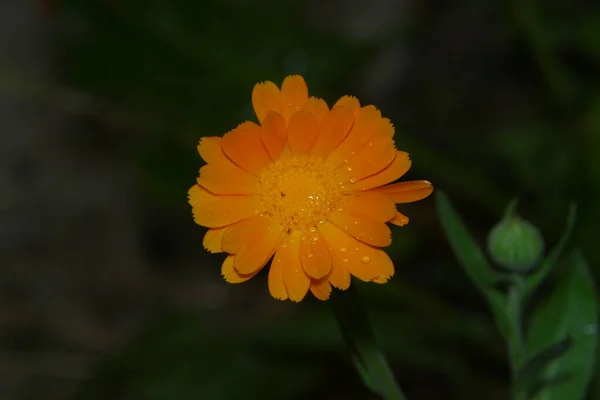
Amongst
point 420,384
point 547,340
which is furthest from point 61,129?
point 547,340

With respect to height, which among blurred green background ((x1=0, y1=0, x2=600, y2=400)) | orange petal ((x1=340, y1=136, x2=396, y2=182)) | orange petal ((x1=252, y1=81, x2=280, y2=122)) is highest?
blurred green background ((x1=0, y1=0, x2=600, y2=400))

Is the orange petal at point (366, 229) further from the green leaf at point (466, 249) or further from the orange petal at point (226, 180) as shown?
the green leaf at point (466, 249)

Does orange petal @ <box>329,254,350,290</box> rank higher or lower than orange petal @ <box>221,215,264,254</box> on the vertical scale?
lower

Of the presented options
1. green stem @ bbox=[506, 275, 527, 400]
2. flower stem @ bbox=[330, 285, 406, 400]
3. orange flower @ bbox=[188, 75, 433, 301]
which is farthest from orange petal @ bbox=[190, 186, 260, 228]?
green stem @ bbox=[506, 275, 527, 400]

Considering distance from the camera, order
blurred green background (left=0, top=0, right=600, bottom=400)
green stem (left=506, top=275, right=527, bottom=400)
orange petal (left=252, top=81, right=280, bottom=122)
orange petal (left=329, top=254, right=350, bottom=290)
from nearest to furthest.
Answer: orange petal (left=329, top=254, right=350, bottom=290), orange petal (left=252, top=81, right=280, bottom=122), green stem (left=506, top=275, right=527, bottom=400), blurred green background (left=0, top=0, right=600, bottom=400)

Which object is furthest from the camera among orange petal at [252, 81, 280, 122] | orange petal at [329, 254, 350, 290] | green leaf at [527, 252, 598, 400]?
green leaf at [527, 252, 598, 400]

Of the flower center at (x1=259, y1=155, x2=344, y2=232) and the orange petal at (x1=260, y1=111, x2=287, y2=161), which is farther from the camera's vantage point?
the flower center at (x1=259, y1=155, x2=344, y2=232)

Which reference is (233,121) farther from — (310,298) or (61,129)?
(61,129)

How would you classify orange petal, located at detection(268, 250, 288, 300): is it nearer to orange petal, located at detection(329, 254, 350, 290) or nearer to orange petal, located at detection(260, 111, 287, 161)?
orange petal, located at detection(329, 254, 350, 290)
